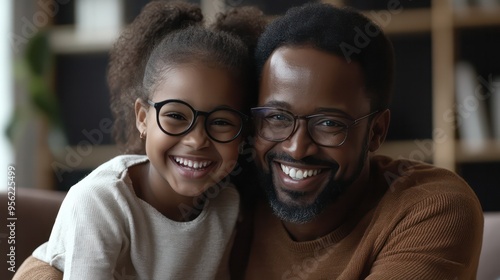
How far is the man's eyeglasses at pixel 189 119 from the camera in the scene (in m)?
1.43

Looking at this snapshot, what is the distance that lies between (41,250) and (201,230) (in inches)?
14.6

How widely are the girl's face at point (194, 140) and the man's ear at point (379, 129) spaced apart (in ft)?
0.91

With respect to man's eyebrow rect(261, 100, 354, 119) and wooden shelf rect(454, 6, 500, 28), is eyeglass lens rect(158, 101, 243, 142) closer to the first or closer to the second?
man's eyebrow rect(261, 100, 354, 119)

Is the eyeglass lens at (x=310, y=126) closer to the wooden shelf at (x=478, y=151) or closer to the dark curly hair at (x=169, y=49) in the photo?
the dark curly hair at (x=169, y=49)

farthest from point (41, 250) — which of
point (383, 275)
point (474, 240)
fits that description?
point (474, 240)

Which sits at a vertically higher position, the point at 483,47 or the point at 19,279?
the point at 483,47

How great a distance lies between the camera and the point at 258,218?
1652 mm

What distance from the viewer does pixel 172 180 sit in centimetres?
147

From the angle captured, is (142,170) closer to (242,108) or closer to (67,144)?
(242,108)

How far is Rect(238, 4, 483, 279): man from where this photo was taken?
1354 millimetres

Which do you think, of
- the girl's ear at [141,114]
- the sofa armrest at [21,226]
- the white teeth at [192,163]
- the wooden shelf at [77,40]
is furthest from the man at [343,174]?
the wooden shelf at [77,40]

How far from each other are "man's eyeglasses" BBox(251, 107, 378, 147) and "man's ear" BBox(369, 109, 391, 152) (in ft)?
0.26

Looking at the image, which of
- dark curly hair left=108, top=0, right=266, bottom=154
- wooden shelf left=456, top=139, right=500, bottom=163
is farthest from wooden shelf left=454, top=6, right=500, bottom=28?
dark curly hair left=108, top=0, right=266, bottom=154

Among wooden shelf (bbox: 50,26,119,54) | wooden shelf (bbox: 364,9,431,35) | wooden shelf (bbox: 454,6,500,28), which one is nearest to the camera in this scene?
wooden shelf (bbox: 454,6,500,28)
